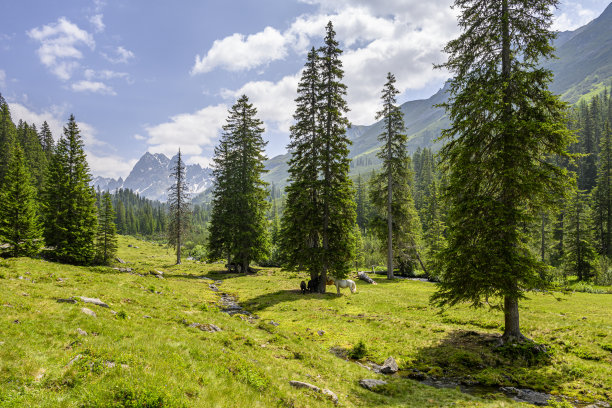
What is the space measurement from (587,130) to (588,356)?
13192cm

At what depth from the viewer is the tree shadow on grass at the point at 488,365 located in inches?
417

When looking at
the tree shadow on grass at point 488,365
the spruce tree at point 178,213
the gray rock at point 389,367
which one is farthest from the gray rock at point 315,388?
the spruce tree at point 178,213

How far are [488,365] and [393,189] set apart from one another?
3038 cm

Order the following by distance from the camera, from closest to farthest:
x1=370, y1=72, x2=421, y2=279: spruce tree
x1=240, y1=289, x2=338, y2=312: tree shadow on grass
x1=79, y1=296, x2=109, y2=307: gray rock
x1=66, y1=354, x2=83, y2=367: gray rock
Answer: x1=66, y1=354, x2=83, y2=367: gray rock
x1=79, y1=296, x2=109, y2=307: gray rock
x1=240, y1=289, x2=338, y2=312: tree shadow on grass
x1=370, y1=72, x2=421, y2=279: spruce tree

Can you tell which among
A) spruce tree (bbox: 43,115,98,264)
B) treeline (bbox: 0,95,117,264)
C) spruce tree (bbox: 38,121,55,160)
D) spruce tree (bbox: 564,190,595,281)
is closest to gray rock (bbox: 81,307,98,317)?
treeline (bbox: 0,95,117,264)

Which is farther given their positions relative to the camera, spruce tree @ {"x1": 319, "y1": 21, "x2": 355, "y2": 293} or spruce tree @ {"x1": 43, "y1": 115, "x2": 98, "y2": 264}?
spruce tree @ {"x1": 43, "y1": 115, "x2": 98, "y2": 264}

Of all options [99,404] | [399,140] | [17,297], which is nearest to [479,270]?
[99,404]

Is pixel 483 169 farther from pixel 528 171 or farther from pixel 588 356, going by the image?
pixel 588 356

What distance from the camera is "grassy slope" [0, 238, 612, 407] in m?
6.49

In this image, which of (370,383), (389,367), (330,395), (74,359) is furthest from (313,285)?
(74,359)

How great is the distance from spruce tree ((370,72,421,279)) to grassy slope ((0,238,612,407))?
20.4 m

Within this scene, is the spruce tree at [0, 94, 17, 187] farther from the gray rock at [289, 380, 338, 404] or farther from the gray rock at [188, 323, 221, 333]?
the gray rock at [289, 380, 338, 404]

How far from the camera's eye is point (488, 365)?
11891 mm

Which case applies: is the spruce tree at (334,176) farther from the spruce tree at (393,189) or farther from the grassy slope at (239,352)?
the spruce tree at (393,189)
